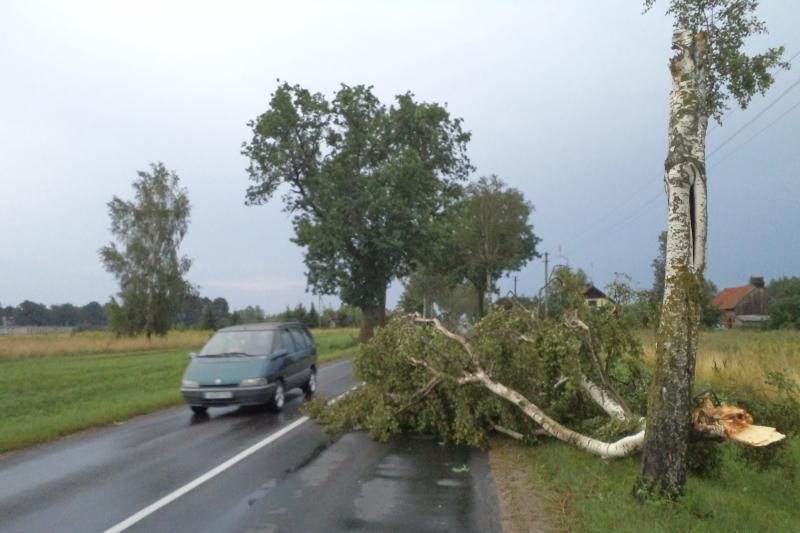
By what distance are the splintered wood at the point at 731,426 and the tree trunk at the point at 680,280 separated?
0.33m

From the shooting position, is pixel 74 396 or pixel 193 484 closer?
pixel 193 484

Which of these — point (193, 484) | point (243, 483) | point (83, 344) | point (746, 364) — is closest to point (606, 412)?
point (243, 483)

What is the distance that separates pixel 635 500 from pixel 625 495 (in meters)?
0.24

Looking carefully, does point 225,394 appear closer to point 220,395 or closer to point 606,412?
point 220,395

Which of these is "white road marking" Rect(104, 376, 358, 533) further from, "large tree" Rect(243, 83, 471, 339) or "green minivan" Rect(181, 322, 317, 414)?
"large tree" Rect(243, 83, 471, 339)

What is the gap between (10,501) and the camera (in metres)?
7.22

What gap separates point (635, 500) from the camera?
6.49m

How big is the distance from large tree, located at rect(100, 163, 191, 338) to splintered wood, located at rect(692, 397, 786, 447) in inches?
2130

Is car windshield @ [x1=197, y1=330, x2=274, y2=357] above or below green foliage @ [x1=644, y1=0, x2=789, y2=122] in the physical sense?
below

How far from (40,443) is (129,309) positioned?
4844 centimetres

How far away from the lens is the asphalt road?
641cm

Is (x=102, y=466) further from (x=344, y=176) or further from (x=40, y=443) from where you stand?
(x=344, y=176)

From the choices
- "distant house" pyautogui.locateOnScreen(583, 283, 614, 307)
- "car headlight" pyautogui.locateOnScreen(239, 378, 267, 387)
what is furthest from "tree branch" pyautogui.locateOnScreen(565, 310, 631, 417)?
"car headlight" pyautogui.locateOnScreen(239, 378, 267, 387)

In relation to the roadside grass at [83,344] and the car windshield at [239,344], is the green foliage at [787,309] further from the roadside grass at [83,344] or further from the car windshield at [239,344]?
the car windshield at [239,344]
